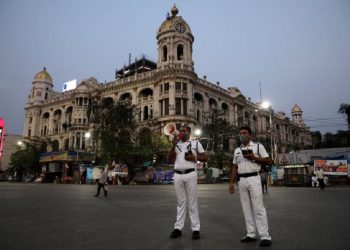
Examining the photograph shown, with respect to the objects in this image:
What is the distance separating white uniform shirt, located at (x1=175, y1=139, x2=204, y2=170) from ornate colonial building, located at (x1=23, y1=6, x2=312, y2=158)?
101 feet

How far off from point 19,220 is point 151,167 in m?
34.2

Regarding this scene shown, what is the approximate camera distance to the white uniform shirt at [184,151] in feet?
16.9

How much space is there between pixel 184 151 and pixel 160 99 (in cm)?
4241

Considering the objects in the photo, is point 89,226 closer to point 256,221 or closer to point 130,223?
point 130,223

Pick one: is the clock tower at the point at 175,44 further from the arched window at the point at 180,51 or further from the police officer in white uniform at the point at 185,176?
the police officer in white uniform at the point at 185,176

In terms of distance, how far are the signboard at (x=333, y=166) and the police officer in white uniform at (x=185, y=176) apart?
2815cm

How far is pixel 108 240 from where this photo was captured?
14.8ft

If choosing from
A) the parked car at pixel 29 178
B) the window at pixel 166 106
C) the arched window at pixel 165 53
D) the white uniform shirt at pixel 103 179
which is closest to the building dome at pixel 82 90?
the parked car at pixel 29 178

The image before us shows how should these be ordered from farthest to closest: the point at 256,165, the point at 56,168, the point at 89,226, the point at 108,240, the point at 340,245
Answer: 1. the point at 56,168
2. the point at 89,226
3. the point at 256,165
4. the point at 108,240
5. the point at 340,245

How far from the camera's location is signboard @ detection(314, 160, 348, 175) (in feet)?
97.5

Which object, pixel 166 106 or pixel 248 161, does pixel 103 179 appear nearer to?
pixel 248 161

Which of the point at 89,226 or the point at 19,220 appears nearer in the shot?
the point at 89,226

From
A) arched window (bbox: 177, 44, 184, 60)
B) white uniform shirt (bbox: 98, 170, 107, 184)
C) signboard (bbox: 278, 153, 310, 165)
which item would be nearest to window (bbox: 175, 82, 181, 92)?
arched window (bbox: 177, 44, 184, 60)

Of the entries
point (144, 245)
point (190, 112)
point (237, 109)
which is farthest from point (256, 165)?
point (237, 109)
